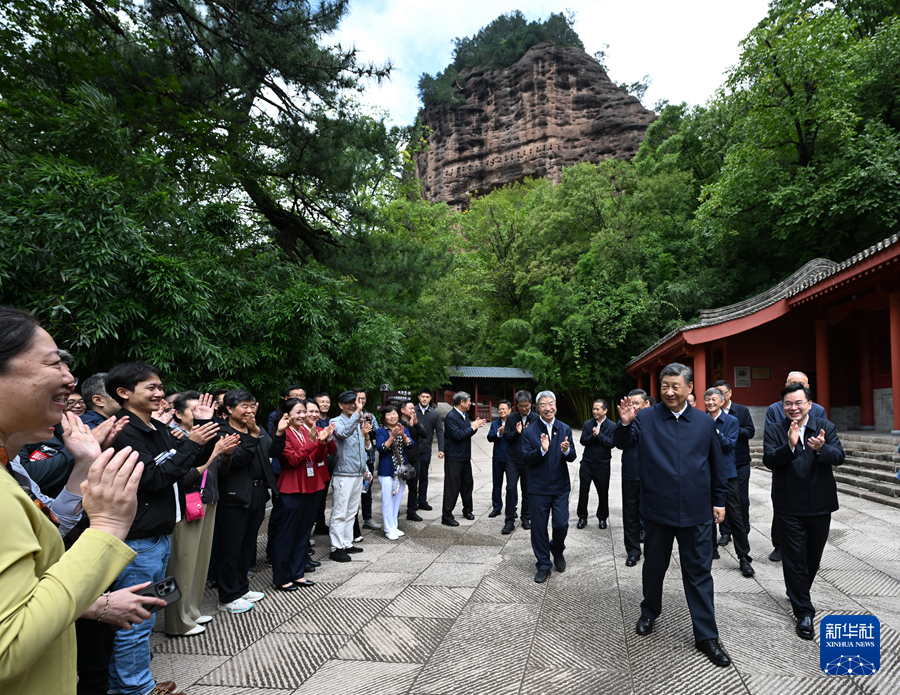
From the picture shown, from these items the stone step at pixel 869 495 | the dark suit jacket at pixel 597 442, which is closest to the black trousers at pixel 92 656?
the dark suit jacket at pixel 597 442

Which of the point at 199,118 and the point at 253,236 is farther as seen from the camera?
the point at 253,236

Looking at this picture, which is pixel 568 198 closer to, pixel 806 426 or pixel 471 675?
pixel 806 426

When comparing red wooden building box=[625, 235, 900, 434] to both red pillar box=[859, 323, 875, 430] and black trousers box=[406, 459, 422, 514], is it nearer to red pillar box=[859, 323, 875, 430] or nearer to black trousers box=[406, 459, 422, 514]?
red pillar box=[859, 323, 875, 430]

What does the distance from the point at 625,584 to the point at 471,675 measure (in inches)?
79.1

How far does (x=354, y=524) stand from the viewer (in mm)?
5941

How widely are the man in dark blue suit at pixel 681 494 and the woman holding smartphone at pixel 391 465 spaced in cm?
313

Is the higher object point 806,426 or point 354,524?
point 806,426

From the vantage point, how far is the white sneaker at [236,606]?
153 inches

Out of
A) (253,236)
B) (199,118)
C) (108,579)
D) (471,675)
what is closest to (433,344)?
(253,236)

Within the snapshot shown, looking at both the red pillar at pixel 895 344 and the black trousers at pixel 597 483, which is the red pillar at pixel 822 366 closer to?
the red pillar at pixel 895 344

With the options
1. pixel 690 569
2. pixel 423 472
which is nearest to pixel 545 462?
pixel 690 569

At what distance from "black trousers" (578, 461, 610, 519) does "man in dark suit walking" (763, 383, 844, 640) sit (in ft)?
8.13

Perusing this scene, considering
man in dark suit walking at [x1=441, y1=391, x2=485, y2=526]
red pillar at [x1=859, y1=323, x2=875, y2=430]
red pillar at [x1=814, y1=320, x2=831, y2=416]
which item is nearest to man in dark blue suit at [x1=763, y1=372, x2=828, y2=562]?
man in dark suit walking at [x1=441, y1=391, x2=485, y2=526]

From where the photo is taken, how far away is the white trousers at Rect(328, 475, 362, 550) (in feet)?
17.2
